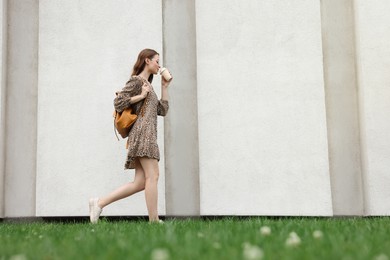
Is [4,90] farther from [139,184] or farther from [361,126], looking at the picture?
[361,126]

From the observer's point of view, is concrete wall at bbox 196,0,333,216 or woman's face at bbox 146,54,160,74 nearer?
woman's face at bbox 146,54,160,74

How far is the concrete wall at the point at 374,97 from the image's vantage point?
6.51 meters

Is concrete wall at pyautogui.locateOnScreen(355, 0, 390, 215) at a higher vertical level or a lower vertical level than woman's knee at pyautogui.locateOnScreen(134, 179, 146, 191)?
higher

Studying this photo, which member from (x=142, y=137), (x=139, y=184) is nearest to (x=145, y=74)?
(x=142, y=137)

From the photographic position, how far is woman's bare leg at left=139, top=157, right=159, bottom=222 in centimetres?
550

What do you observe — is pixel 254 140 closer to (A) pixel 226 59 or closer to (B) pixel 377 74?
(A) pixel 226 59

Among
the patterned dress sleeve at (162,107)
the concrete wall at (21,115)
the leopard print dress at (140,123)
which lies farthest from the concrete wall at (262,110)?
the concrete wall at (21,115)

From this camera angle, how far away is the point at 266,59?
694cm

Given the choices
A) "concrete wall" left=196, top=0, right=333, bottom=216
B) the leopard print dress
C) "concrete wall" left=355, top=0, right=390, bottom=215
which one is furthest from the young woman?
"concrete wall" left=355, top=0, right=390, bottom=215

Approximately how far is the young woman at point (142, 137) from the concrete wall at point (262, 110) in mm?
1411

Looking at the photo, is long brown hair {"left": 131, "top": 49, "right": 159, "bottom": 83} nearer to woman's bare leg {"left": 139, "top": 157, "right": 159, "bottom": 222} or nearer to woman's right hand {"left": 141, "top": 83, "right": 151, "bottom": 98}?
woman's right hand {"left": 141, "top": 83, "right": 151, "bottom": 98}

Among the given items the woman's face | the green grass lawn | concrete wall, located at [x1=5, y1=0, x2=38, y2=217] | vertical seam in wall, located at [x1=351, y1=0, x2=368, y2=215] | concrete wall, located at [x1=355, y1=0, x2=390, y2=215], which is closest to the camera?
the green grass lawn

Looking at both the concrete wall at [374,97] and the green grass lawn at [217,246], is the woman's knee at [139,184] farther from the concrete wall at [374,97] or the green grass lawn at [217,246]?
the concrete wall at [374,97]

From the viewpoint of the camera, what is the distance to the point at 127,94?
18.2 feet
